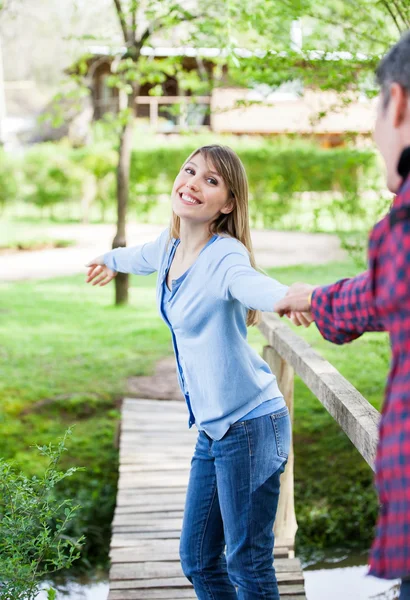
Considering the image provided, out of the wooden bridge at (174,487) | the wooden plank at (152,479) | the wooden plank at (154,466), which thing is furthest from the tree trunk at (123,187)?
the wooden plank at (152,479)

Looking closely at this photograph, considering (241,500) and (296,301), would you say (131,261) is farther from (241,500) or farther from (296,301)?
(296,301)

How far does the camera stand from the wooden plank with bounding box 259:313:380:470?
2338 millimetres

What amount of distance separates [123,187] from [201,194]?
8527mm

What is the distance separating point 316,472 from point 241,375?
4068mm

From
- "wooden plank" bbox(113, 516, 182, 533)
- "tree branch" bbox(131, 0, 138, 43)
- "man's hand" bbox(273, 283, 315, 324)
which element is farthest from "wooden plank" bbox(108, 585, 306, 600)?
"tree branch" bbox(131, 0, 138, 43)

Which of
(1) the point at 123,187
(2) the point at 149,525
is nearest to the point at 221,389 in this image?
(2) the point at 149,525

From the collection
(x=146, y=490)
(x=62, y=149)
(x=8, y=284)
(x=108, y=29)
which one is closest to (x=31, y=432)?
(x=146, y=490)

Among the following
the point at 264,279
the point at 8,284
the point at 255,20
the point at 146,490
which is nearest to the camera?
the point at 264,279

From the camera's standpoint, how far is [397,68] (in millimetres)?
1600

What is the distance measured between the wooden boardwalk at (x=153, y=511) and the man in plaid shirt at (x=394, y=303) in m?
2.18

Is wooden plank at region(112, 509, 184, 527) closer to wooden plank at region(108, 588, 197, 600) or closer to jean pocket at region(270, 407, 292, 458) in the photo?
wooden plank at region(108, 588, 197, 600)

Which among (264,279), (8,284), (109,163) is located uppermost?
(264,279)

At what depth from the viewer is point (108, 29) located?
1040cm

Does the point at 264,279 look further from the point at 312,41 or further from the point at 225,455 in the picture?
the point at 312,41
